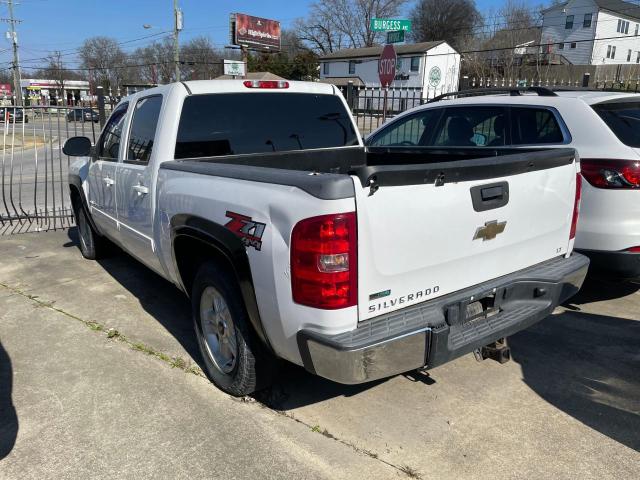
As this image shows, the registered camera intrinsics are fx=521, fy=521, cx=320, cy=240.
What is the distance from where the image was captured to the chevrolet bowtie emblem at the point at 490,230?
2783 millimetres

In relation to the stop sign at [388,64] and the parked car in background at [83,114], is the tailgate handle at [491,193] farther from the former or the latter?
the parked car in background at [83,114]

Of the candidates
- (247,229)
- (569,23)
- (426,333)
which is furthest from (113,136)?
(569,23)

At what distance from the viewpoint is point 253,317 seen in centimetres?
272

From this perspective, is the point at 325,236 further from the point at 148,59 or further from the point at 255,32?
the point at 148,59

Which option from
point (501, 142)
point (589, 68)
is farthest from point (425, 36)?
point (501, 142)

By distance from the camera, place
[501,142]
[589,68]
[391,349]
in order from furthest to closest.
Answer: [589,68] < [501,142] < [391,349]

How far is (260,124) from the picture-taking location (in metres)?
4.04

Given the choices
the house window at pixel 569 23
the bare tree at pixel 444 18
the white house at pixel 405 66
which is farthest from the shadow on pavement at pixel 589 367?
the bare tree at pixel 444 18

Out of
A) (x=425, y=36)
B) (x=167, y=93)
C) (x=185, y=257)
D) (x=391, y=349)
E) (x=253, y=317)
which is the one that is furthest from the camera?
(x=425, y=36)

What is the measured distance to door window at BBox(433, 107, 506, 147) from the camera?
5.12m

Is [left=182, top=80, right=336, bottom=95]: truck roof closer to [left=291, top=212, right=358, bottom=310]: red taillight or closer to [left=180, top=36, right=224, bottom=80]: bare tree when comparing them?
[left=291, top=212, right=358, bottom=310]: red taillight

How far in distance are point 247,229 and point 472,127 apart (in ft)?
11.7

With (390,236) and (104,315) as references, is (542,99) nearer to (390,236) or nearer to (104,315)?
(390,236)

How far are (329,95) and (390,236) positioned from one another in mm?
2439
